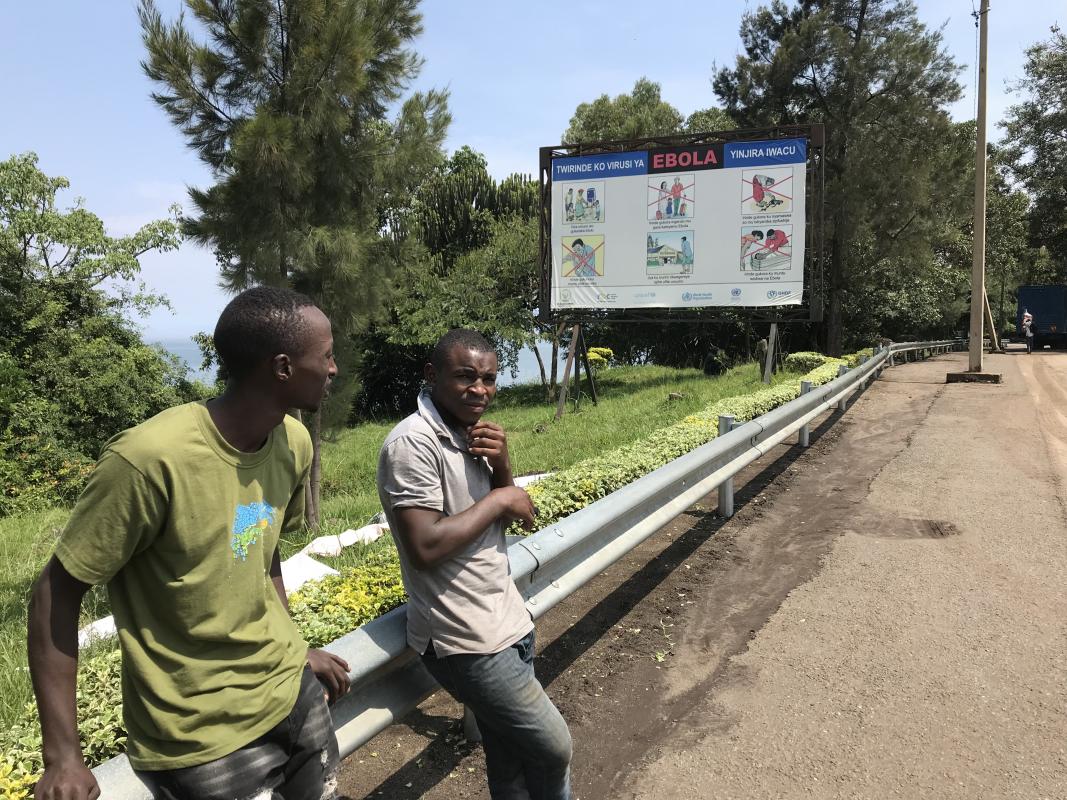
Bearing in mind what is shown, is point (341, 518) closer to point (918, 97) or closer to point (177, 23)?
point (177, 23)

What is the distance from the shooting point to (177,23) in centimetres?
980

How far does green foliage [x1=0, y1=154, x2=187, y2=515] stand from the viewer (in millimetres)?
15594

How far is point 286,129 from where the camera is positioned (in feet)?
30.9

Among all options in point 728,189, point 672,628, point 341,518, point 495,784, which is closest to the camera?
point 495,784

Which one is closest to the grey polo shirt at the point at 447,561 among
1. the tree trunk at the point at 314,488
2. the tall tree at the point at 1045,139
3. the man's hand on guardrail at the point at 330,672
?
the man's hand on guardrail at the point at 330,672

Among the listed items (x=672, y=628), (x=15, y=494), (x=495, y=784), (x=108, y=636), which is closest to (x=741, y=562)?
(x=672, y=628)

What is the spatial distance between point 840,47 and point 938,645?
2614 centimetres

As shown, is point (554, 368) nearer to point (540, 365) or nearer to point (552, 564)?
point (540, 365)

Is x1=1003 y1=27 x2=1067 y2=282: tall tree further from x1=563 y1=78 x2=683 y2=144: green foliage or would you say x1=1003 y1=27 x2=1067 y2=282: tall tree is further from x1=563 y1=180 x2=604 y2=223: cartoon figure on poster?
x1=563 y1=180 x2=604 y2=223: cartoon figure on poster

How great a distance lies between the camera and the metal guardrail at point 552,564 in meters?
2.19

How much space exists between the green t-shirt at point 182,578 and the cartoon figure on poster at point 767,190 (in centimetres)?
1335

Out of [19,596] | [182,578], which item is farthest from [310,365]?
[19,596]

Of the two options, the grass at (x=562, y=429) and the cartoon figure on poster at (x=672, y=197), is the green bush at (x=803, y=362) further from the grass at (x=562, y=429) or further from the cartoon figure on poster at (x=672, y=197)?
the cartoon figure on poster at (x=672, y=197)

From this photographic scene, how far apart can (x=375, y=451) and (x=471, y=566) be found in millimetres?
15075
